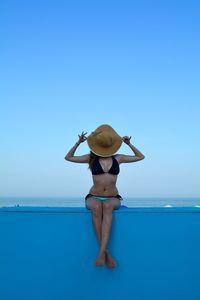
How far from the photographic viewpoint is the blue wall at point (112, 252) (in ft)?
12.1

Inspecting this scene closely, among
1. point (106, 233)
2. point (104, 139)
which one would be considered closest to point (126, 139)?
point (104, 139)

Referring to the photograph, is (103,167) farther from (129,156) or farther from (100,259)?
(100,259)

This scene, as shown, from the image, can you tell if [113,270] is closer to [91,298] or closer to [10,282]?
[91,298]

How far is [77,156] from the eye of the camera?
13.4ft

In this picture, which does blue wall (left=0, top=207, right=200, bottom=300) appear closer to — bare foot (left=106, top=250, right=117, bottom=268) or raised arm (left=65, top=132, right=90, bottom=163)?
bare foot (left=106, top=250, right=117, bottom=268)

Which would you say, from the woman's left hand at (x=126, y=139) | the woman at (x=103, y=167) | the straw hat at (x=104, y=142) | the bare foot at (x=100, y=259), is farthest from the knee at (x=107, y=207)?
the woman's left hand at (x=126, y=139)

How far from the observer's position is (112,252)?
3.73 m

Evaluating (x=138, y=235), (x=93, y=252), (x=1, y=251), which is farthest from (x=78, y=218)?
(x=1, y=251)

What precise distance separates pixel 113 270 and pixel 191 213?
88 centimetres

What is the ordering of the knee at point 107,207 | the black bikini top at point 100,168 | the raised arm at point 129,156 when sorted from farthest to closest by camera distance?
the raised arm at point 129,156 < the black bikini top at point 100,168 < the knee at point 107,207

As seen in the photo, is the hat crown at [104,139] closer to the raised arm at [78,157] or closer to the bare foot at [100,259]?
the raised arm at [78,157]

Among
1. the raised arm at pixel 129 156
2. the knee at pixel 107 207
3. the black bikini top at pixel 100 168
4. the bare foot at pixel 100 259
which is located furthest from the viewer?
the raised arm at pixel 129 156

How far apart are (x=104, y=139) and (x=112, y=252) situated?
1076 millimetres

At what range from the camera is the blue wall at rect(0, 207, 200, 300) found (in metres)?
3.68
